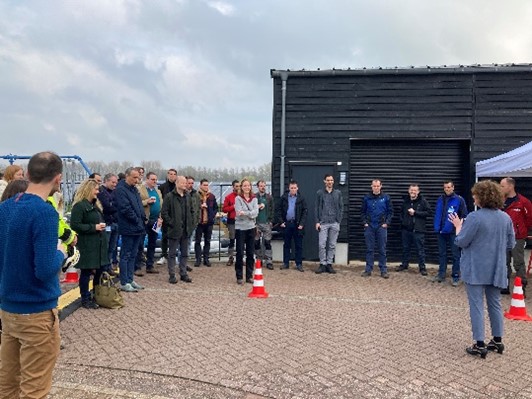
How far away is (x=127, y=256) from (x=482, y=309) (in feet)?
17.9

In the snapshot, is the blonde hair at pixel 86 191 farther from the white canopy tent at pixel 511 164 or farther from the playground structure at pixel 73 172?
the playground structure at pixel 73 172

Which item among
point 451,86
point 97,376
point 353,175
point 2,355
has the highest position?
point 451,86

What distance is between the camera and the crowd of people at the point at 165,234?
3.07 metres

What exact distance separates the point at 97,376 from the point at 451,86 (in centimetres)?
1038

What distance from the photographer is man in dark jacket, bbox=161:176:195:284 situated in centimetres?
883

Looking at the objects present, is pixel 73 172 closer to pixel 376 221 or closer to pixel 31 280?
pixel 376 221

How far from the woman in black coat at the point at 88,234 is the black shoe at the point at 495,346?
16.9 ft

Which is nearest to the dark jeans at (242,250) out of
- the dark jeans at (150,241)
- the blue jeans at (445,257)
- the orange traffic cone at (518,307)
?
the dark jeans at (150,241)

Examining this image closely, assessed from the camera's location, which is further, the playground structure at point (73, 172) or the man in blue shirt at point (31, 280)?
the playground structure at point (73, 172)

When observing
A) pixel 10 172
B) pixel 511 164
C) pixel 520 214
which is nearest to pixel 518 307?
pixel 520 214

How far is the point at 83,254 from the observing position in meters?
6.73

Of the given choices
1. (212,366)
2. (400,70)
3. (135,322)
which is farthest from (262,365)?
(400,70)

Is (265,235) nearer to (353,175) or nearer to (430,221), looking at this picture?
Result: (353,175)

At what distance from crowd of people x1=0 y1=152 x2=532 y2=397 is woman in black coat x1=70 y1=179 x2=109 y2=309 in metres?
0.01
